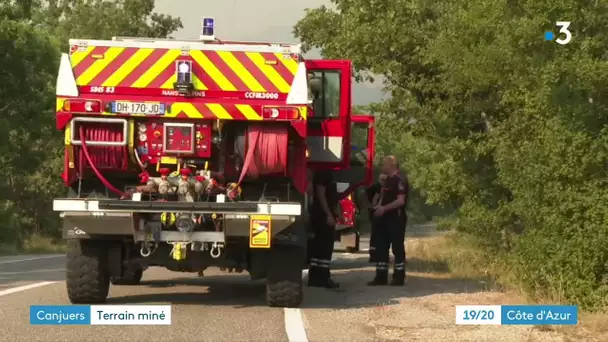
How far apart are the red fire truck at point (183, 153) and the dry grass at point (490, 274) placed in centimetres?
289

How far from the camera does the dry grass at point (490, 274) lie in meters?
10.4

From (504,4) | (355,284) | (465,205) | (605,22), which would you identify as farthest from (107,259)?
(465,205)

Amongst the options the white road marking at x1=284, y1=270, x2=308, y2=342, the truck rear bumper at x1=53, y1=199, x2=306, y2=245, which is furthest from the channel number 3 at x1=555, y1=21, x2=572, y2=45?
the white road marking at x1=284, y1=270, x2=308, y2=342

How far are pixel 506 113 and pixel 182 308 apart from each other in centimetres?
1010

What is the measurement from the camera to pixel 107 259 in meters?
12.1

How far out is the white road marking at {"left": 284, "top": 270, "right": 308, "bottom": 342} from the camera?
9.81 m

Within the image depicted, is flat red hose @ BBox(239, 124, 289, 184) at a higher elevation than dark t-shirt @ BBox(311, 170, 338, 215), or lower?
higher

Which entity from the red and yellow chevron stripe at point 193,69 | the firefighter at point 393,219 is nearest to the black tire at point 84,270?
the red and yellow chevron stripe at point 193,69

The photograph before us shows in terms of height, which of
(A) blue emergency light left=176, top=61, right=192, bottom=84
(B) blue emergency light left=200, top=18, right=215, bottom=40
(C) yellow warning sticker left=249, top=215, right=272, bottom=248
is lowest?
(C) yellow warning sticker left=249, top=215, right=272, bottom=248

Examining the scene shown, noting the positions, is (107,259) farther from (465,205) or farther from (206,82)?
(465,205)

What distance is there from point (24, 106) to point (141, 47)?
27539 millimetres
